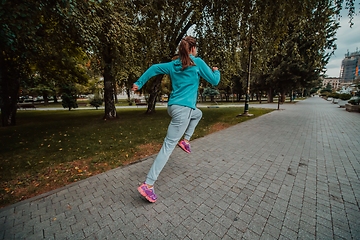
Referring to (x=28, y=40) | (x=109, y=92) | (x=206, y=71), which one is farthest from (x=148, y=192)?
(x=109, y=92)

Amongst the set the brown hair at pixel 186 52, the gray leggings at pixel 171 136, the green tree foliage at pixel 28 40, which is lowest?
the gray leggings at pixel 171 136

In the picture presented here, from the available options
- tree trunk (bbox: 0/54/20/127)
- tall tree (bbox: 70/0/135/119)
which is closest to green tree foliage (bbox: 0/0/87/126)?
tree trunk (bbox: 0/54/20/127)

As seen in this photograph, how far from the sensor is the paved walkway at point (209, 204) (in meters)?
1.85

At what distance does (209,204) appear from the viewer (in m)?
2.29

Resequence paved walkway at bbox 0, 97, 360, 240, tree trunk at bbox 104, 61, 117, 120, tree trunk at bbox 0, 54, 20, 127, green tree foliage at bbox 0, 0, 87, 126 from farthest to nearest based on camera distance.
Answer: tree trunk at bbox 104, 61, 117, 120 < tree trunk at bbox 0, 54, 20, 127 < green tree foliage at bbox 0, 0, 87, 126 < paved walkway at bbox 0, 97, 360, 240

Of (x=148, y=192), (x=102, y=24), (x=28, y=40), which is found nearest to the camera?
(x=148, y=192)

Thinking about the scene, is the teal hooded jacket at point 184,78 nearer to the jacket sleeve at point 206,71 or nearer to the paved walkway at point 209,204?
the jacket sleeve at point 206,71

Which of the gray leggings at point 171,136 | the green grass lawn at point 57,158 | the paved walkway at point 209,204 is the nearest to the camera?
the paved walkway at point 209,204

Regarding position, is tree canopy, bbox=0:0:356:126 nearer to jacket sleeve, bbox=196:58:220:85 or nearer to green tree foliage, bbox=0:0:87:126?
green tree foliage, bbox=0:0:87:126

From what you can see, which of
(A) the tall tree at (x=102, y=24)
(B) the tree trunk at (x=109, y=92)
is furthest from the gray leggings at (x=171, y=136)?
(B) the tree trunk at (x=109, y=92)

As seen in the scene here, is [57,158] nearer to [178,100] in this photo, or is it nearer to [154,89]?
[178,100]

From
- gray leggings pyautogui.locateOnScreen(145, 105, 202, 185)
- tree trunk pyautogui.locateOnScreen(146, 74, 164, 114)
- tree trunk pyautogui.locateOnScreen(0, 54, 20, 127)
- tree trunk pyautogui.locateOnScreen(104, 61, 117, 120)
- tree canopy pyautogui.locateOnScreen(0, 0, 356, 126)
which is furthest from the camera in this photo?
tree trunk pyautogui.locateOnScreen(146, 74, 164, 114)

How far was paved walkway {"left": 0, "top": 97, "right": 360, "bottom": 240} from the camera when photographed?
72.8 inches

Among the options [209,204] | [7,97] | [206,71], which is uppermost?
[206,71]
